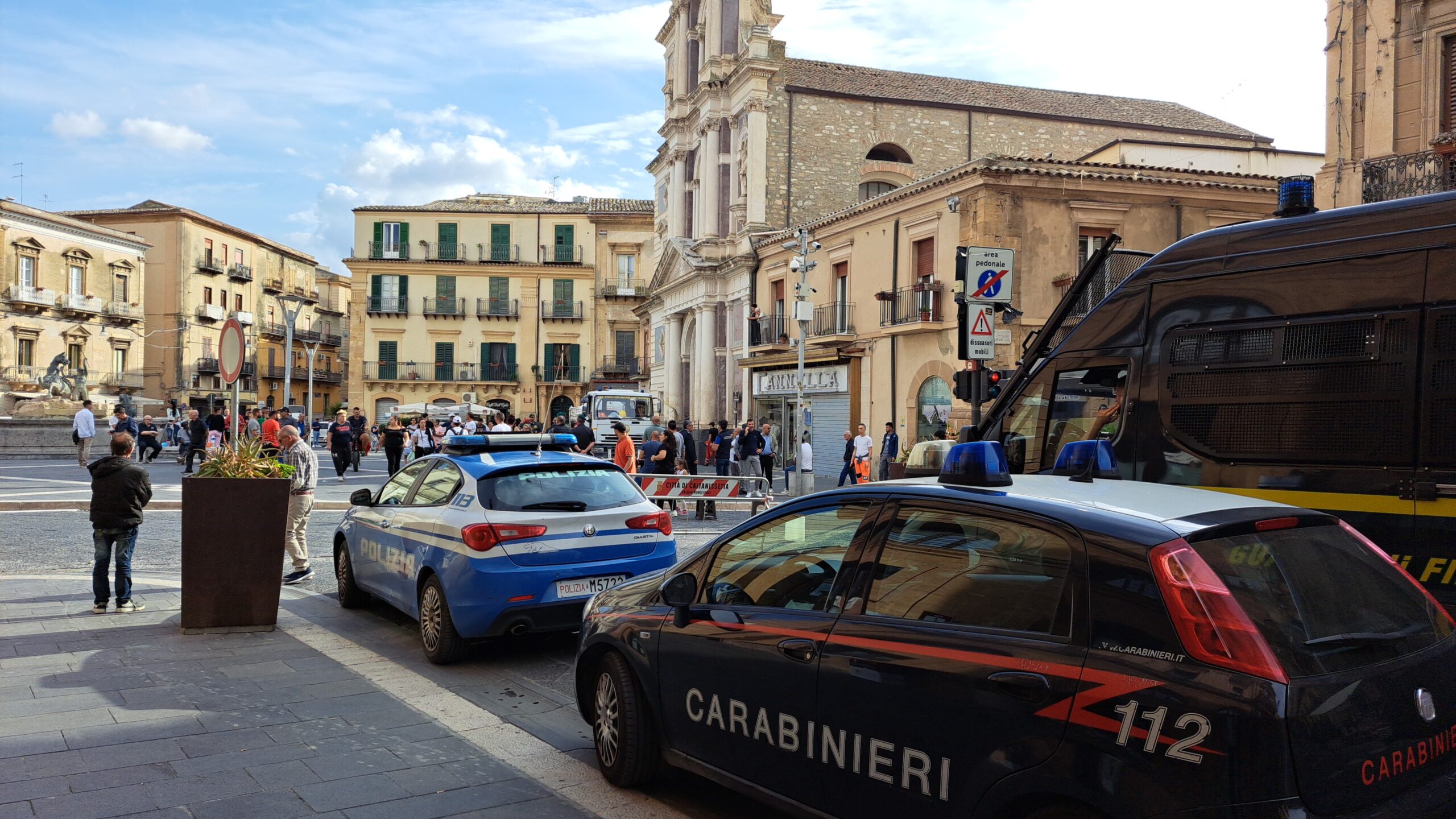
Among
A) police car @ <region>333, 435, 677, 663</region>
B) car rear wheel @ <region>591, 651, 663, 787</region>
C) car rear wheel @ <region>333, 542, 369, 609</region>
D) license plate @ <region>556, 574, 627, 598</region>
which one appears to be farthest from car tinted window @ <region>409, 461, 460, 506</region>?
car rear wheel @ <region>591, 651, 663, 787</region>

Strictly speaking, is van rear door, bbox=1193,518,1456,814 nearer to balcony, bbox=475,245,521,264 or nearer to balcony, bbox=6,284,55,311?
balcony, bbox=6,284,55,311

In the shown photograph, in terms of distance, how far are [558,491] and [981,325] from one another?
6.64 meters

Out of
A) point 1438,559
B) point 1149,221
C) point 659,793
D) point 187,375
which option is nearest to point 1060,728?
point 659,793

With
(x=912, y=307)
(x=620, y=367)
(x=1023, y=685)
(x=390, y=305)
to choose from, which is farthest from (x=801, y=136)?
(x=1023, y=685)

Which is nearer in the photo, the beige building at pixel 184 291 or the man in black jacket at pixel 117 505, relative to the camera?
the man in black jacket at pixel 117 505

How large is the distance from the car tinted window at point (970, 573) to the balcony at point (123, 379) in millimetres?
63905

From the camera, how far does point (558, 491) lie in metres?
7.63

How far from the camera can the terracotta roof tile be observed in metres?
38.8

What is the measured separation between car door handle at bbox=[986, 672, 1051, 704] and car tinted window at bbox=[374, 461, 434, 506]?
6204 millimetres

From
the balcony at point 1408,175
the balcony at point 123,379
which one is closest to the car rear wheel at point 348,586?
the balcony at point 1408,175

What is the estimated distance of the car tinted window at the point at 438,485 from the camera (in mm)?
7820

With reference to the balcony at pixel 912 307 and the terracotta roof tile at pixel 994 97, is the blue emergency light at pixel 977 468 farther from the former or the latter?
the terracotta roof tile at pixel 994 97

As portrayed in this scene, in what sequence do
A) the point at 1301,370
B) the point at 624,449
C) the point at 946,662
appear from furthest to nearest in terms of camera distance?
1. the point at 624,449
2. the point at 1301,370
3. the point at 946,662

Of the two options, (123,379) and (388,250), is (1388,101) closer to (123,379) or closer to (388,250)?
(388,250)
